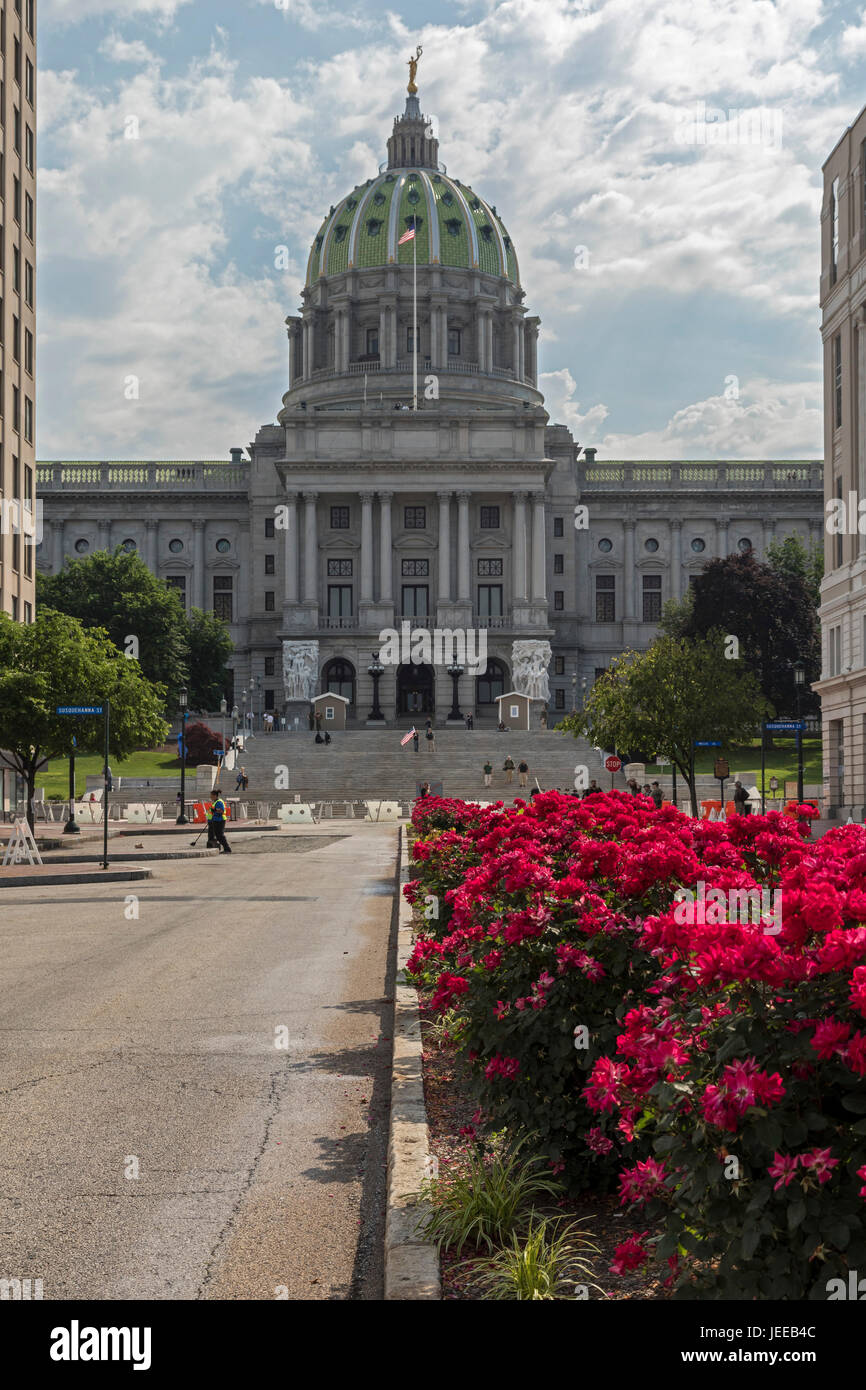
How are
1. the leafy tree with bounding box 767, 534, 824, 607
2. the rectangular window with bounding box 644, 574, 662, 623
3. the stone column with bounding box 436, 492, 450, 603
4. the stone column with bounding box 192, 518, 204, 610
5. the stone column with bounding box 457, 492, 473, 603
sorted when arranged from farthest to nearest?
the rectangular window with bounding box 644, 574, 662, 623 < the stone column with bounding box 192, 518, 204, 610 < the stone column with bounding box 457, 492, 473, 603 < the stone column with bounding box 436, 492, 450, 603 < the leafy tree with bounding box 767, 534, 824, 607

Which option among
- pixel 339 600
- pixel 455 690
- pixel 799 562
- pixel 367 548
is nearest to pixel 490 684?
pixel 455 690

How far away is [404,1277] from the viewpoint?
5.04m

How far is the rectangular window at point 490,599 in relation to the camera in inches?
4198

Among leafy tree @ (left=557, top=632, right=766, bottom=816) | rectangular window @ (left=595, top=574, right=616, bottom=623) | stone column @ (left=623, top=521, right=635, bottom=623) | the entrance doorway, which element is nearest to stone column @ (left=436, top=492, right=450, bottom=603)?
the entrance doorway

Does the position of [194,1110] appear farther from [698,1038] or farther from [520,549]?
[520,549]

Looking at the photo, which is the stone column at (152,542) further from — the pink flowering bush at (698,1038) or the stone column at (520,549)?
the pink flowering bush at (698,1038)

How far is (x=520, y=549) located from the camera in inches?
4092

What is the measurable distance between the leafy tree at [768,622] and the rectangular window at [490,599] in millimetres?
17659

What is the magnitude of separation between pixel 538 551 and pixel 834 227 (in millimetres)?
53274

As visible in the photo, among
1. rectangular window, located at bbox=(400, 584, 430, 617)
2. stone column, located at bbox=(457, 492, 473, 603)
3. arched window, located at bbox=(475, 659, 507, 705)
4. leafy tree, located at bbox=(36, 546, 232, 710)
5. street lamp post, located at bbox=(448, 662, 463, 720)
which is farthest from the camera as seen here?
rectangular window, located at bbox=(400, 584, 430, 617)

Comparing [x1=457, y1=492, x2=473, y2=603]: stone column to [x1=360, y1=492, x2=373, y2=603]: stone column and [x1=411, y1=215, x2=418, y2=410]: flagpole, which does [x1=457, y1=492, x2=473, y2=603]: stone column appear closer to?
[x1=360, y1=492, x2=373, y2=603]: stone column

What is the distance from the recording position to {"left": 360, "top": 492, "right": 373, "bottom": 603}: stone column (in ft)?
340

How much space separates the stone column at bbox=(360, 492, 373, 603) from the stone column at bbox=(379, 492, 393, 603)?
74 centimetres

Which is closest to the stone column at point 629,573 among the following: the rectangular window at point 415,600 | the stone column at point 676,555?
the stone column at point 676,555
